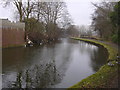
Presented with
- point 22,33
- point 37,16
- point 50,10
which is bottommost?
point 22,33

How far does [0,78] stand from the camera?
5.36 metres

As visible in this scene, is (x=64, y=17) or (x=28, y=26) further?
(x=64, y=17)

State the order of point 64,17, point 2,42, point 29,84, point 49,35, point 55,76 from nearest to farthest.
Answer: point 29,84, point 55,76, point 2,42, point 49,35, point 64,17

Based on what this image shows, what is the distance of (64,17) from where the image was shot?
100 ft

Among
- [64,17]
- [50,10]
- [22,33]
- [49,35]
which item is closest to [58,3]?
[50,10]

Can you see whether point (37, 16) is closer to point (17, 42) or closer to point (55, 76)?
point (17, 42)

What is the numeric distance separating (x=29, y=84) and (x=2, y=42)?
1000cm

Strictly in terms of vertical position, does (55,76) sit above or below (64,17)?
below

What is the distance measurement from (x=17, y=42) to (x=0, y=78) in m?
11.3

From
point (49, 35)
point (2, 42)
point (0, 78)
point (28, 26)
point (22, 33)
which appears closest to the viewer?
point (0, 78)

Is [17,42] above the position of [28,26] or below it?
below

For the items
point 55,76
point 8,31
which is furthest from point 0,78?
point 8,31

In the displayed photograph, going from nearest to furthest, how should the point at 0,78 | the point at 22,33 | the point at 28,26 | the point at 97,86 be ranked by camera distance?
the point at 97,86 → the point at 0,78 → the point at 22,33 → the point at 28,26

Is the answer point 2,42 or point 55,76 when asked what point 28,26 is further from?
point 55,76
